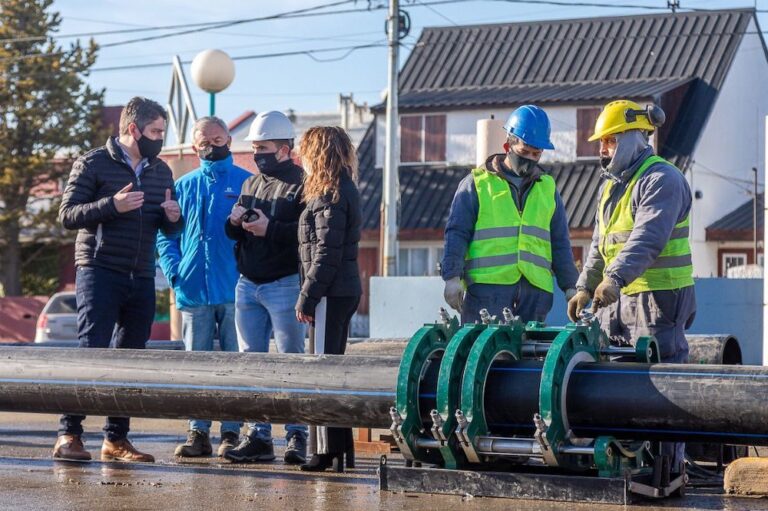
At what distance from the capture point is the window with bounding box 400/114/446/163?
41531 millimetres

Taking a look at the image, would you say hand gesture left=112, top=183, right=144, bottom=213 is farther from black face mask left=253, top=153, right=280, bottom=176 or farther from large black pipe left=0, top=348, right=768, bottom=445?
large black pipe left=0, top=348, right=768, bottom=445

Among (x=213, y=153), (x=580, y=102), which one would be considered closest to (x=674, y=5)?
(x=580, y=102)

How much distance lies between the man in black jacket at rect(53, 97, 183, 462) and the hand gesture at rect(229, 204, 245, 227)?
1.08 feet

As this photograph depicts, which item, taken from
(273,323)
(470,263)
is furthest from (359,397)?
(273,323)

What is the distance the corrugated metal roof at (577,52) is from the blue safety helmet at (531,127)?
1281 inches

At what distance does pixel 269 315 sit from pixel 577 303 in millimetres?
2166

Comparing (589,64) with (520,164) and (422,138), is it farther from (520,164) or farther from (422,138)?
(520,164)

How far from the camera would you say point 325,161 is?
7.96m

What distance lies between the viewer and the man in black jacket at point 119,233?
8086 millimetres

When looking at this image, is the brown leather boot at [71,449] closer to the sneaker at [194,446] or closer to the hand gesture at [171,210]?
the sneaker at [194,446]

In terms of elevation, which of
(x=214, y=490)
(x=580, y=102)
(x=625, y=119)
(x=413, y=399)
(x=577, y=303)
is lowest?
(x=214, y=490)

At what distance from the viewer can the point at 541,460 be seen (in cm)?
575

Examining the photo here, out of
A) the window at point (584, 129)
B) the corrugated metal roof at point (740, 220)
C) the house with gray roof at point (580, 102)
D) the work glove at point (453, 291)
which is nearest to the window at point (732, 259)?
the house with gray roof at point (580, 102)

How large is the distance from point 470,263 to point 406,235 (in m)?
33.2
